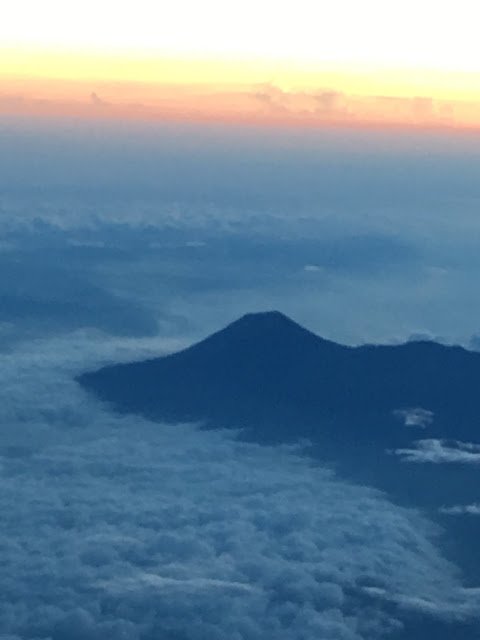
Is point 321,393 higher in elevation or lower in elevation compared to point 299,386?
lower

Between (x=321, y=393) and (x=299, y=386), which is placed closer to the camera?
(x=321, y=393)

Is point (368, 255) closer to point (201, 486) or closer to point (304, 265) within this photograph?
point (304, 265)

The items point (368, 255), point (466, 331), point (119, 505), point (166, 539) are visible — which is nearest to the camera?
point (166, 539)

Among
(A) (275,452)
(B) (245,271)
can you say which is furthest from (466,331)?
(A) (275,452)

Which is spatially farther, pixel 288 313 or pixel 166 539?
pixel 288 313

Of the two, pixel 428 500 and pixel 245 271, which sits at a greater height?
pixel 245 271

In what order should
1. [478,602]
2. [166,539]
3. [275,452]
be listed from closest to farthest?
[478,602]
[166,539]
[275,452]

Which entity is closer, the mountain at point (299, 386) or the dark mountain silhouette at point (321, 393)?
the dark mountain silhouette at point (321, 393)

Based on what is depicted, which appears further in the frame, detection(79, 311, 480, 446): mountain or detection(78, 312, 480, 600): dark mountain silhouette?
detection(79, 311, 480, 446): mountain
